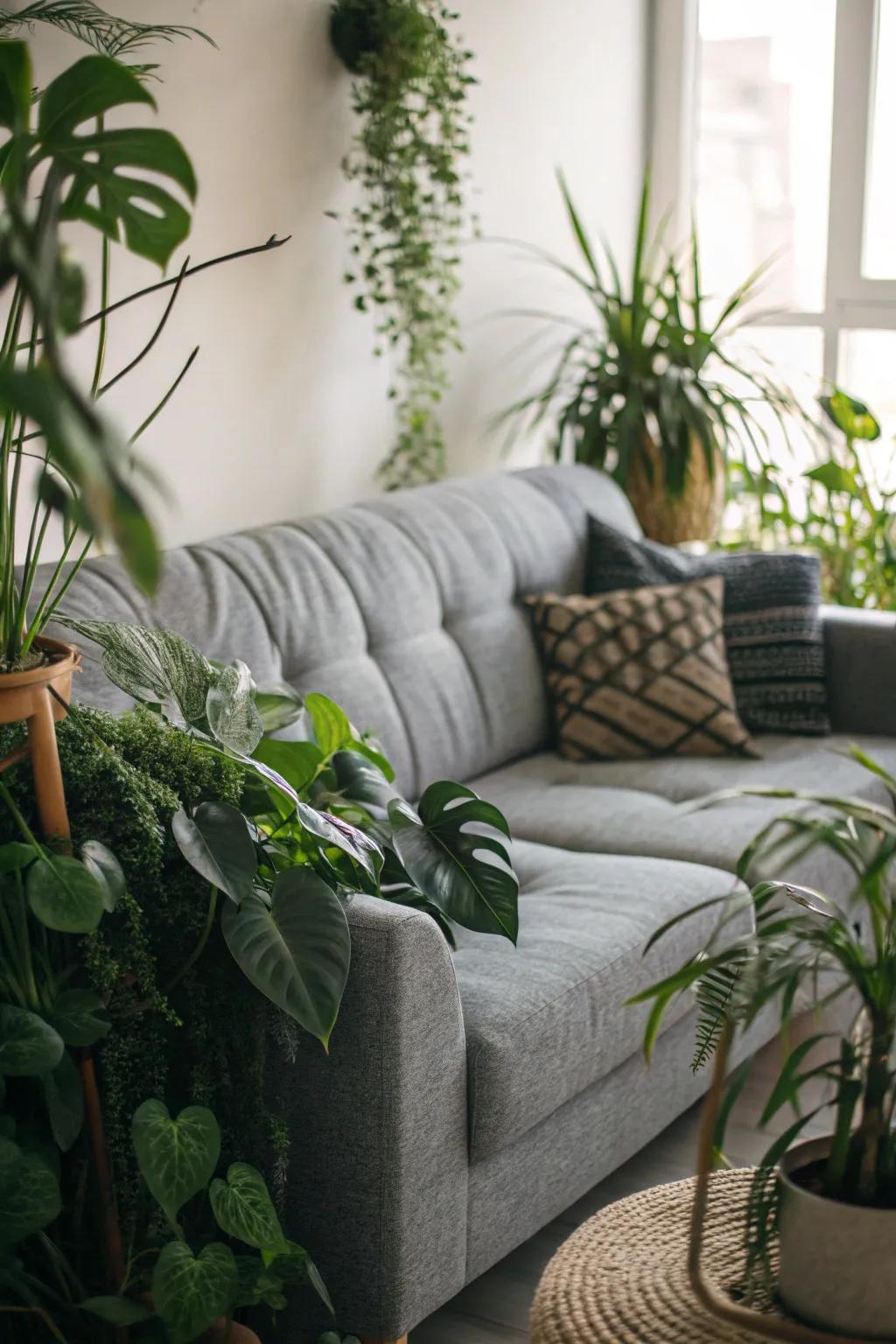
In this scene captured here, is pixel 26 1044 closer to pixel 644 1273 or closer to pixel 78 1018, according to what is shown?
pixel 78 1018

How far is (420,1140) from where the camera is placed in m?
1.76

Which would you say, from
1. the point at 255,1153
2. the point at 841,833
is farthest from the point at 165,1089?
the point at 841,833

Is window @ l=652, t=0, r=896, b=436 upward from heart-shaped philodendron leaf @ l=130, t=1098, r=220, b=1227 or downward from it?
upward

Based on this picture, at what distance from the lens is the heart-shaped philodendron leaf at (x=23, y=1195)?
1478mm

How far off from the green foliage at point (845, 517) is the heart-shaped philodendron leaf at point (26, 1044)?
2.44m

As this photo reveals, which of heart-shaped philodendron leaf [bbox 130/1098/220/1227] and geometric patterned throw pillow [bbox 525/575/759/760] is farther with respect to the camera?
geometric patterned throw pillow [bbox 525/575/759/760]

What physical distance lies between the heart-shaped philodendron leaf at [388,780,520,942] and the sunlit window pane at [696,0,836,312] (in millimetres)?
2892

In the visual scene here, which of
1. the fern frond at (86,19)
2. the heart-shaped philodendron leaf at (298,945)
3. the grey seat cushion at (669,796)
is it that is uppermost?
the fern frond at (86,19)

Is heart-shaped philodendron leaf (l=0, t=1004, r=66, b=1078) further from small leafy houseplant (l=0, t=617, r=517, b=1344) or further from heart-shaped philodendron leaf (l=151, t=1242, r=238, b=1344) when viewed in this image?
heart-shaped philodendron leaf (l=151, t=1242, r=238, b=1344)

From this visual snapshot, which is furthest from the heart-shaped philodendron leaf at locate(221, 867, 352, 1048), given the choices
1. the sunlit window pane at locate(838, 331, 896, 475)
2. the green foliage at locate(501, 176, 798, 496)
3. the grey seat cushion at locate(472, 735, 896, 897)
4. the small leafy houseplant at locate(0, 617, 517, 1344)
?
the sunlit window pane at locate(838, 331, 896, 475)

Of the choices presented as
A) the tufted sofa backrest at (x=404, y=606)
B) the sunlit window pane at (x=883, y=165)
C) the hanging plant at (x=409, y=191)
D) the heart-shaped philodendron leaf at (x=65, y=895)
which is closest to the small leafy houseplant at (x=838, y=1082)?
the heart-shaped philodendron leaf at (x=65, y=895)

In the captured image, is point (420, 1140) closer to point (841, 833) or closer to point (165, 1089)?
point (165, 1089)

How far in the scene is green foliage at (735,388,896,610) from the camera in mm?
3770

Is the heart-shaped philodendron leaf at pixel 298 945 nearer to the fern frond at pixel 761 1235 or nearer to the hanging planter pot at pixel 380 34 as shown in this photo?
the fern frond at pixel 761 1235
